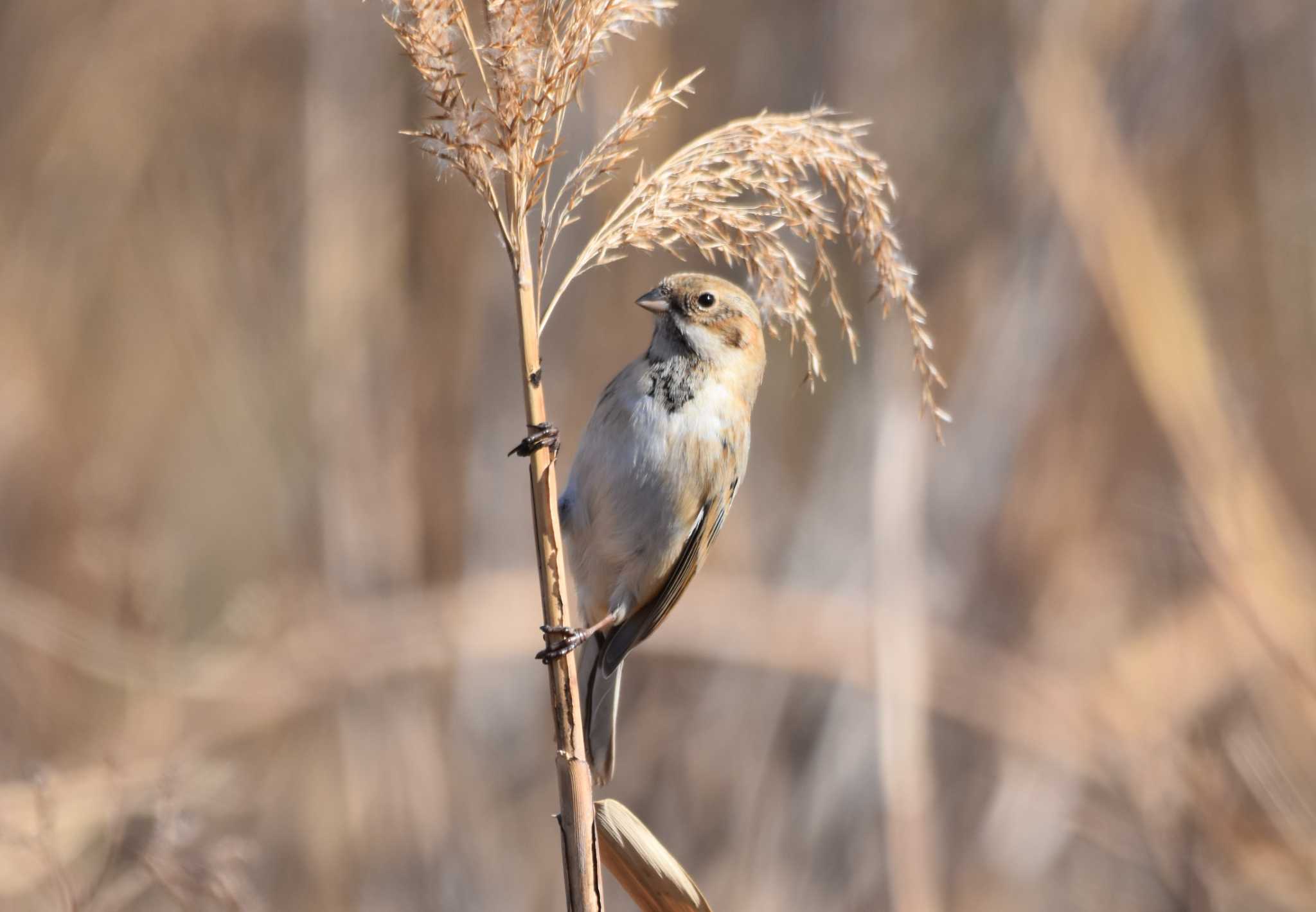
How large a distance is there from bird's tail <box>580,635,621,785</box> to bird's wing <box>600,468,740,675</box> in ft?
0.09

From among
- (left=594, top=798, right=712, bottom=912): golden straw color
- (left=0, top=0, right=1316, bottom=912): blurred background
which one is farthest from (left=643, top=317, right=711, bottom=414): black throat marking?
(left=0, top=0, right=1316, bottom=912): blurred background

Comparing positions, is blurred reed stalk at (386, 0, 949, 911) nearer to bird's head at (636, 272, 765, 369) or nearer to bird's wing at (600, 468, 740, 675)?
bird's head at (636, 272, 765, 369)

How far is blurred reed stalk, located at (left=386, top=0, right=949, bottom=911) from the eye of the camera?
1296mm

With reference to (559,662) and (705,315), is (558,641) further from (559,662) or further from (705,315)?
(705,315)

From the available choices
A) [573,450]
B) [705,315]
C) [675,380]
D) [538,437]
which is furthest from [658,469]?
[573,450]

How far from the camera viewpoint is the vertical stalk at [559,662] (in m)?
1.26

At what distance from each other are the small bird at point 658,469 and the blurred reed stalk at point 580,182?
2.51 ft

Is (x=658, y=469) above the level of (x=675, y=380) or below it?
below

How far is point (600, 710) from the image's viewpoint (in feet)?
7.38

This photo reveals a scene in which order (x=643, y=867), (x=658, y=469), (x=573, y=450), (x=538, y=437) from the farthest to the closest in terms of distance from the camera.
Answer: (x=573, y=450) < (x=658, y=469) < (x=538, y=437) < (x=643, y=867)

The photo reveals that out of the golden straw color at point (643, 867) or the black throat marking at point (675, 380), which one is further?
the black throat marking at point (675, 380)

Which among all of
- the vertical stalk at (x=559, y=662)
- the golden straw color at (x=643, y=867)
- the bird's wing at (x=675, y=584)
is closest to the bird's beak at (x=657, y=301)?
the bird's wing at (x=675, y=584)

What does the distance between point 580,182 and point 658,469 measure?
107 cm

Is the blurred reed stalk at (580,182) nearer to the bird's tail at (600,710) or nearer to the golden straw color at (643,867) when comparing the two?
the golden straw color at (643,867)
